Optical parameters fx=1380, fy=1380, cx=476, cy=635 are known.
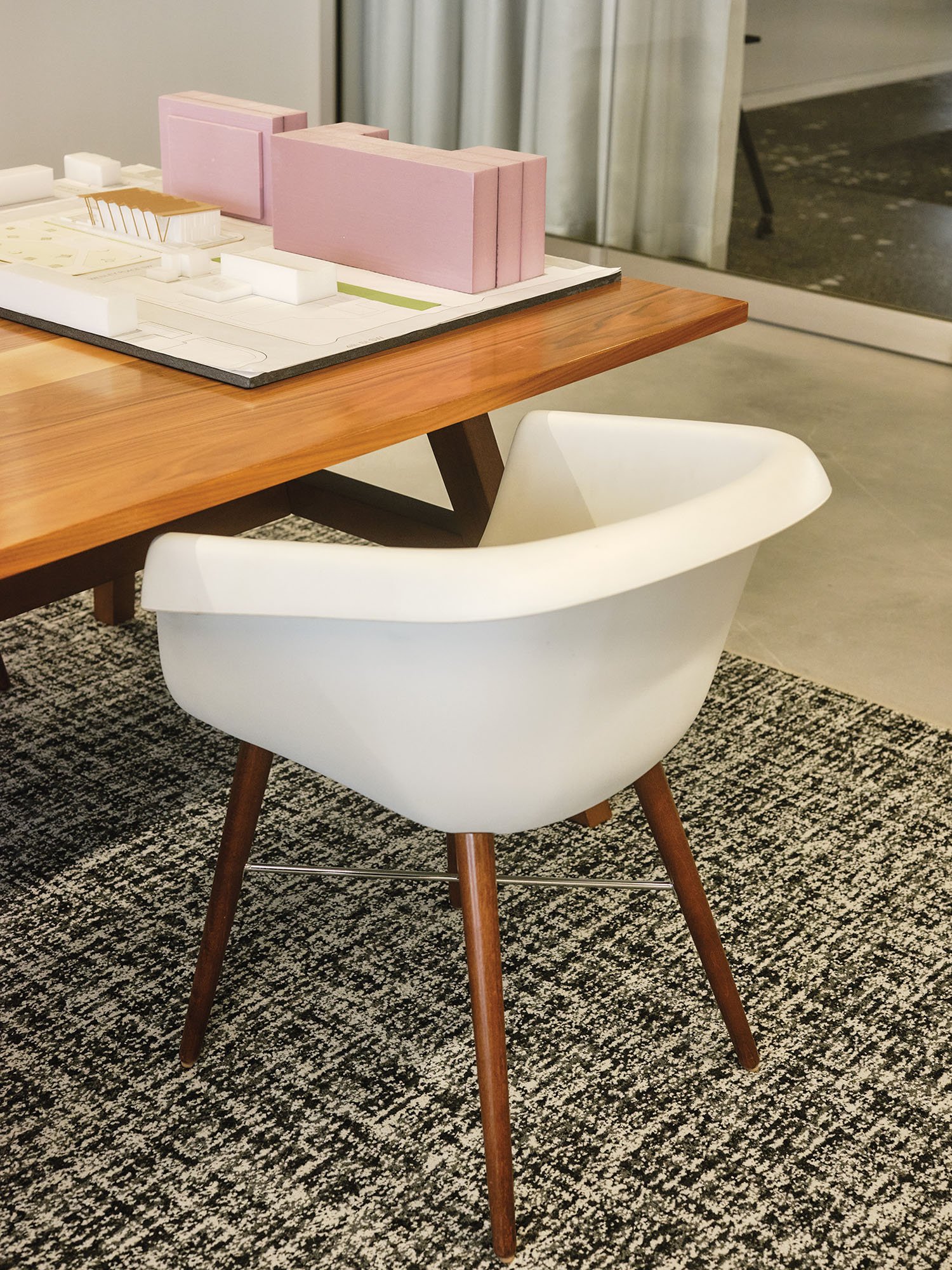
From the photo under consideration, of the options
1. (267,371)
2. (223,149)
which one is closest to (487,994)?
(267,371)

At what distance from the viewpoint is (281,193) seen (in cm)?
163

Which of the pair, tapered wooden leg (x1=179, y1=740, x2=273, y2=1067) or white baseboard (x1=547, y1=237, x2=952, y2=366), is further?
white baseboard (x1=547, y1=237, x2=952, y2=366)

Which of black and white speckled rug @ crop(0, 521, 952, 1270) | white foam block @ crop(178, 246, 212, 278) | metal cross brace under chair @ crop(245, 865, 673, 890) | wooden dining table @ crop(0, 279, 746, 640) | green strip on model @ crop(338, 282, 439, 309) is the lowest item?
black and white speckled rug @ crop(0, 521, 952, 1270)

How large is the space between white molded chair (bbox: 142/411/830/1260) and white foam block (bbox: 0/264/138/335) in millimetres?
351

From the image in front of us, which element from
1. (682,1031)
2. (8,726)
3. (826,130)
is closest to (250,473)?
(682,1031)

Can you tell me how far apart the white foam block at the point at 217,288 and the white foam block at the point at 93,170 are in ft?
1.76

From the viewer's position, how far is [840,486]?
2.88m

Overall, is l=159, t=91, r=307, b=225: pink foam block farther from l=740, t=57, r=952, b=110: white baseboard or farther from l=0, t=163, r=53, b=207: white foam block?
l=740, t=57, r=952, b=110: white baseboard

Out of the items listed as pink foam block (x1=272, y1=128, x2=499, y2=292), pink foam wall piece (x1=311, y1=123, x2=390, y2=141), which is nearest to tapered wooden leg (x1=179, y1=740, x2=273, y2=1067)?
pink foam block (x1=272, y1=128, x2=499, y2=292)

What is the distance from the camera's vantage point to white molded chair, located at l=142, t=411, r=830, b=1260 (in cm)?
95

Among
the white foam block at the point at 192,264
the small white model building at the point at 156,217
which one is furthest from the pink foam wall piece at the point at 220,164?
the white foam block at the point at 192,264

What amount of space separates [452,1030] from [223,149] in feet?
3.77

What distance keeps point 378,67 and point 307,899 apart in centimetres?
343

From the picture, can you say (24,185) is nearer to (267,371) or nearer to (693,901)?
(267,371)
